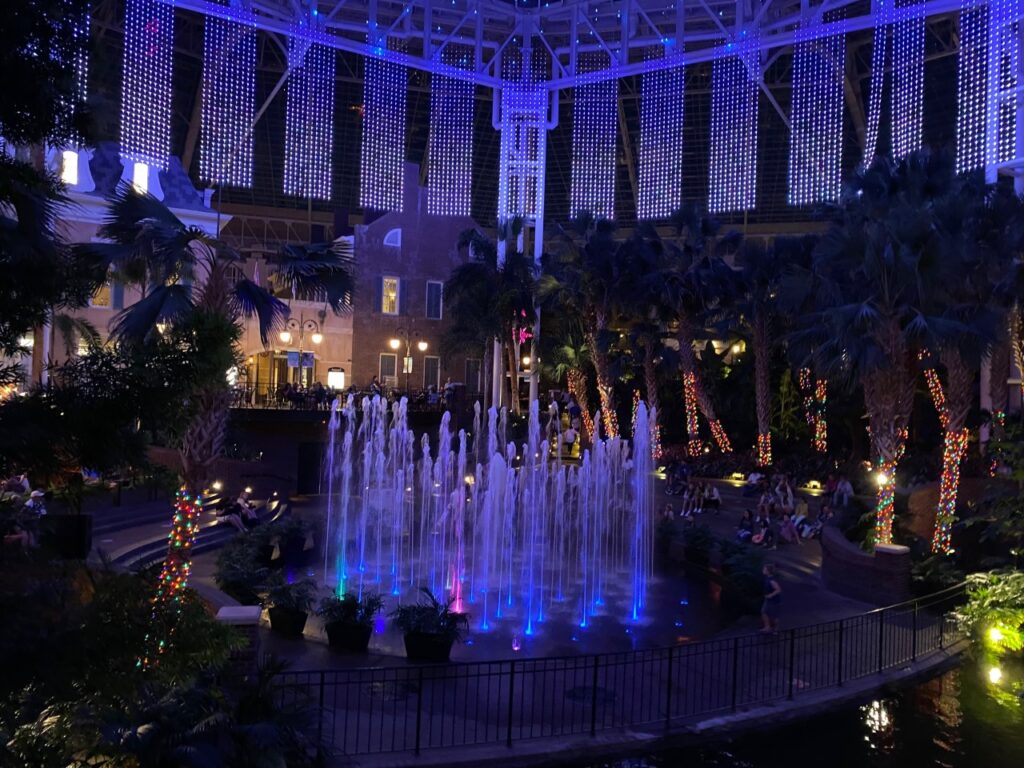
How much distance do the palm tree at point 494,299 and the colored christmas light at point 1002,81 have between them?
18607 millimetres

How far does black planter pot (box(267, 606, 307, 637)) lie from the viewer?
1350 centimetres

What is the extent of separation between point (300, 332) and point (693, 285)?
18140 mm

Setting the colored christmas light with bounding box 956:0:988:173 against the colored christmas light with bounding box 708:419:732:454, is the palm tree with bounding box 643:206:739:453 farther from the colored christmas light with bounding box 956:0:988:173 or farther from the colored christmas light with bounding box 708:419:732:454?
the colored christmas light with bounding box 956:0:988:173

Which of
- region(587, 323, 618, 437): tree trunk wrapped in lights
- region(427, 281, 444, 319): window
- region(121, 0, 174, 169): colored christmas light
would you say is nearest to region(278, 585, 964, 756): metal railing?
region(587, 323, 618, 437): tree trunk wrapped in lights

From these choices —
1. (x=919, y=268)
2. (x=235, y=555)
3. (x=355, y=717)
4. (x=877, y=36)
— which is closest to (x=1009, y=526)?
(x=919, y=268)

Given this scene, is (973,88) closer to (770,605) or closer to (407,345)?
(770,605)

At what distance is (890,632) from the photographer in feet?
44.6

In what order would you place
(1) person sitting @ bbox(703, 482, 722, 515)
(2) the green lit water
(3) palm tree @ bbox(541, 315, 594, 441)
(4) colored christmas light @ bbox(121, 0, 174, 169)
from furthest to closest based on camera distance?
(3) palm tree @ bbox(541, 315, 594, 441)
(4) colored christmas light @ bbox(121, 0, 174, 169)
(1) person sitting @ bbox(703, 482, 722, 515)
(2) the green lit water

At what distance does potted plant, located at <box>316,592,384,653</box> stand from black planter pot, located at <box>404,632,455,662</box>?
0.91m

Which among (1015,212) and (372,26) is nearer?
(1015,212)

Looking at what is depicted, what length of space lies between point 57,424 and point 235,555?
39.0ft

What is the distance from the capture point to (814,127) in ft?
124

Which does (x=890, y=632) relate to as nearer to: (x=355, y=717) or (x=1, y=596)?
(x=355, y=717)

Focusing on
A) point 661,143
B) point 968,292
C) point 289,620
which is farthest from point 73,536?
point 661,143
